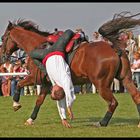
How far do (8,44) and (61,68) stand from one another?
83.2 inches

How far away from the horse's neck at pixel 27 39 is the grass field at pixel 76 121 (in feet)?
5.72

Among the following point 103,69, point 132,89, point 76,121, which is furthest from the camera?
point 76,121

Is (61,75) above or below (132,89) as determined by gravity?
above

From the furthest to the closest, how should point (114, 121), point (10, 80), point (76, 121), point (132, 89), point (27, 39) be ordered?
point (10, 80) < point (76, 121) < point (114, 121) < point (27, 39) < point (132, 89)

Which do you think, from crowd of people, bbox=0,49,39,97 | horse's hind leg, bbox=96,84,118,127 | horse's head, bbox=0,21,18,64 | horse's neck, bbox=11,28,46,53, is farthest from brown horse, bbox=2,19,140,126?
crowd of people, bbox=0,49,39,97

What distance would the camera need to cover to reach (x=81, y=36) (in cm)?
1173

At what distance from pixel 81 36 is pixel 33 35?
1.31m

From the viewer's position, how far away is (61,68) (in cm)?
1112

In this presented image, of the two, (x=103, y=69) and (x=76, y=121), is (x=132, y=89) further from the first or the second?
(x=76, y=121)

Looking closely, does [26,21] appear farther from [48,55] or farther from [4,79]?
[4,79]

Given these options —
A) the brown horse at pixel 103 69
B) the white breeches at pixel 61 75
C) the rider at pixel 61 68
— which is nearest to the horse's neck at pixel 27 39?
the rider at pixel 61 68

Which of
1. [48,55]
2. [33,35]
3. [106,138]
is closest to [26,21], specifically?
[33,35]

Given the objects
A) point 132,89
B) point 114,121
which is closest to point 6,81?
point 114,121

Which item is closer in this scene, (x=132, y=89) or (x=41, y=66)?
(x=132, y=89)
